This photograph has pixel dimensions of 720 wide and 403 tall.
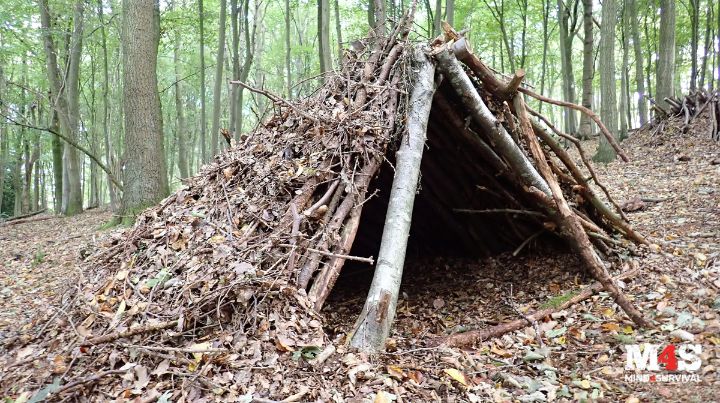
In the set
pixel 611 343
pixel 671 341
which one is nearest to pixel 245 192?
pixel 611 343

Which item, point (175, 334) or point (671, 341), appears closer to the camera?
point (175, 334)

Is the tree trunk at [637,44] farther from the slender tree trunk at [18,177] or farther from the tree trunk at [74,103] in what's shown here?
the slender tree trunk at [18,177]

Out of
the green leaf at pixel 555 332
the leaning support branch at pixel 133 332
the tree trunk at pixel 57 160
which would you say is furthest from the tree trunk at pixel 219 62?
the green leaf at pixel 555 332

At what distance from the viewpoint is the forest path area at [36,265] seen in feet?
14.9

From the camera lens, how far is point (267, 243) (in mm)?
3066

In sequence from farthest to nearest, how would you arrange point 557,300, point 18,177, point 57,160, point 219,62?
1. point 18,177
2. point 57,160
3. point 219,62
4. point 557,300

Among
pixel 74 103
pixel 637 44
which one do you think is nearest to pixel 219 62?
pixel 74 103

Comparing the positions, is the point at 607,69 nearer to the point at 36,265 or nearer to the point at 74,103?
the point at 36,265

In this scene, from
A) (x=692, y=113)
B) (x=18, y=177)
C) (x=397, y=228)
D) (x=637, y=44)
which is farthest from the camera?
(x=18, y=177)

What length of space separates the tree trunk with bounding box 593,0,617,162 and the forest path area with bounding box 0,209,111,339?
10242mm

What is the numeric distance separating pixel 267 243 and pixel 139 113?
558 cm

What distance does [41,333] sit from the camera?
3164 millimetres

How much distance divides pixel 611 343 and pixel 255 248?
8.12 feet

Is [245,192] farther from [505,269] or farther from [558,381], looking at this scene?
[505,269]
